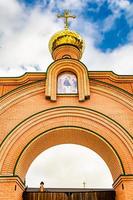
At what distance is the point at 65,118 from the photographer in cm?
974

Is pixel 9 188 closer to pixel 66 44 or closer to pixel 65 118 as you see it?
pixel 65 118

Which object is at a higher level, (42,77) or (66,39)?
(66,39)

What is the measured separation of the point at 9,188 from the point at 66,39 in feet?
23.2

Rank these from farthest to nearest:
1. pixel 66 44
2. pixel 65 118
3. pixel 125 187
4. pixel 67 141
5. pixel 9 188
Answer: pixel 66 44 → pixel 67 141 → pixel 65 118 → pixel 125 187 → pixel 9 188

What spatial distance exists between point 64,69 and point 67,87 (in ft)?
2.43

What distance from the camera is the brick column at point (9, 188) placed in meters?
8.31

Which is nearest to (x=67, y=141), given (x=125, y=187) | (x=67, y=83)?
(x=67, y=83)

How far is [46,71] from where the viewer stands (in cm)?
1056

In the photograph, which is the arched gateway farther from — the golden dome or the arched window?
the golden dome

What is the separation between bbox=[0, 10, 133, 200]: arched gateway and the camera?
895 cm

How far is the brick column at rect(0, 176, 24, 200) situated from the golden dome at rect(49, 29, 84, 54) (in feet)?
21.6

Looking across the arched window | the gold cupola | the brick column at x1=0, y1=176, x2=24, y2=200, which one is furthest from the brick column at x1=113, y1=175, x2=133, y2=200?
the gold cupola

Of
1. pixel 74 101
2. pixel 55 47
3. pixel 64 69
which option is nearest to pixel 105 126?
pixel 74 101

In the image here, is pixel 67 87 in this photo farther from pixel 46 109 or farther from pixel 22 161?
pixel 22 161
